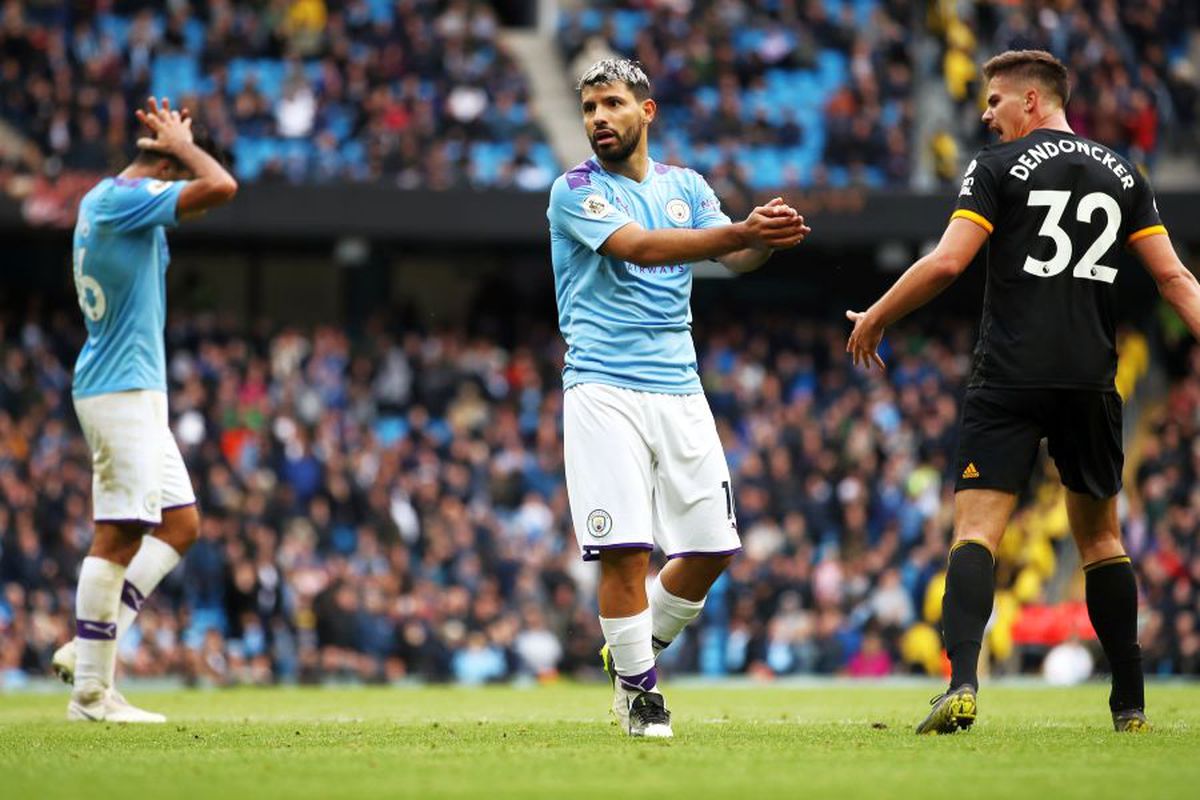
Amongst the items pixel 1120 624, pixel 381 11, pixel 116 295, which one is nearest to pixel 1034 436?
pixel 1120 624

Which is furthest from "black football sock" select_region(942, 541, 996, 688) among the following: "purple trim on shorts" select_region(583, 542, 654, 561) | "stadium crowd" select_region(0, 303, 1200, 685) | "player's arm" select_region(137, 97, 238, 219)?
"stadium crowd" select_region(0, 303, 1200, 685)

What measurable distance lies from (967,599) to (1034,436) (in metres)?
0.74

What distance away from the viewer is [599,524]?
7926 mm

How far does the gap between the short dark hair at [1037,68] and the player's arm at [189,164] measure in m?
3.68

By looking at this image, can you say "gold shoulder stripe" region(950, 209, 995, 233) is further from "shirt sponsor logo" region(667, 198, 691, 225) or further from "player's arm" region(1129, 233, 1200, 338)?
"shirt sponsor logo" region(667, 198, 691, 225)

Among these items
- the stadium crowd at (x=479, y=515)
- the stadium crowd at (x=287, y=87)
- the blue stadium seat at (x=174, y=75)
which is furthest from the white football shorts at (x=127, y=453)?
the blue stadium seat at (x=174, y=75)

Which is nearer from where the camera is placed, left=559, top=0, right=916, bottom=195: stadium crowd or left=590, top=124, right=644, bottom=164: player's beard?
left=590, top=124, right=644, bottom=164: player's beard

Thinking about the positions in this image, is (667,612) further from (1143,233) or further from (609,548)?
(1143,233)

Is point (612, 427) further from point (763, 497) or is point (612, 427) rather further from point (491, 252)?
point (491, 252)

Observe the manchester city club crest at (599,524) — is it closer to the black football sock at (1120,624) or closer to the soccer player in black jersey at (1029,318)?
the soccer player in black jersey at (1029,318)

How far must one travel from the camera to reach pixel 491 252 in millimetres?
28703

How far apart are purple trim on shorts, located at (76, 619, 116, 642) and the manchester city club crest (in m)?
3.09

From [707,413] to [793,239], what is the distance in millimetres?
1010

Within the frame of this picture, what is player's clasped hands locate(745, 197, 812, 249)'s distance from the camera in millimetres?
7547
